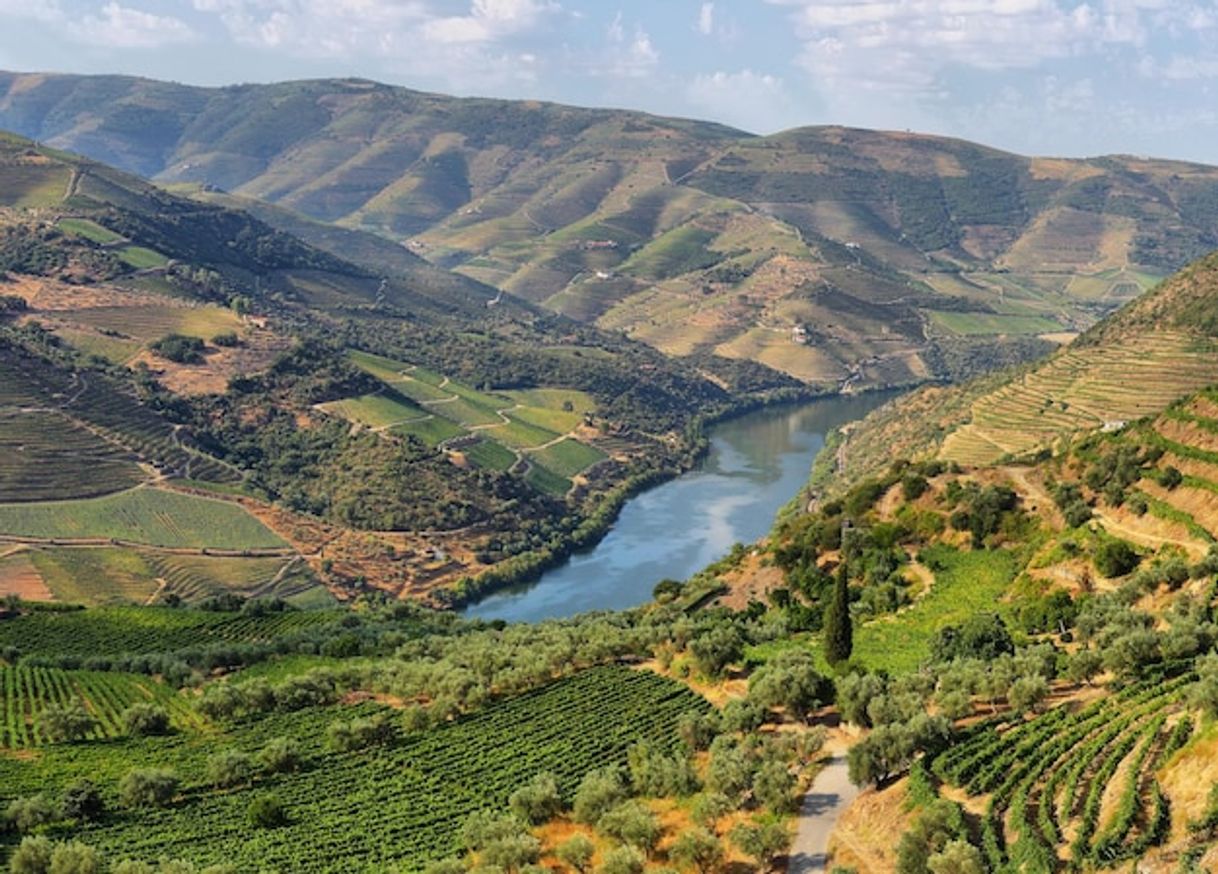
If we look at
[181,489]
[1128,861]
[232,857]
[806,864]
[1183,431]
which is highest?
[1183,431]

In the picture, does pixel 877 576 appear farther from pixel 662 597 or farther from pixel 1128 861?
pixel 1128 861

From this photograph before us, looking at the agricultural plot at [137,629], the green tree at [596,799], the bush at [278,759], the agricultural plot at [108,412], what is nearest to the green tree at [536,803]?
the green tree at [596,799]

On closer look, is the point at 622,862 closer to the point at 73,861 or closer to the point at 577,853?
the point at 577,853

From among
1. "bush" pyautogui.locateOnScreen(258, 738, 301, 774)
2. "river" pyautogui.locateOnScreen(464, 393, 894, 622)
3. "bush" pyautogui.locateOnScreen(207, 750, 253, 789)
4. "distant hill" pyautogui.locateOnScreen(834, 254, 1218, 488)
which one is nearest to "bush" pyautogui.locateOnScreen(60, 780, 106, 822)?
"bush" pyautogui.locateOnScreen(207, 750, 253, 789)

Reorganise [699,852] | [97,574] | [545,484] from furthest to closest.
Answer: [545,484], [97,574], [699,852]

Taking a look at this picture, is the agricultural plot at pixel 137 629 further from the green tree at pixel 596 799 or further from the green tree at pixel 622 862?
the green tree at pixel 622 862

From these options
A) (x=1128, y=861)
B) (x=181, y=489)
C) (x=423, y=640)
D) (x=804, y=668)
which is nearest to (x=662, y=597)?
(x=423, y=640)

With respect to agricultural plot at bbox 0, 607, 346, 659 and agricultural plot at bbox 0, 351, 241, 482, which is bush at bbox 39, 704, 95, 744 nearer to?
agricultural plot at bbox 0, 607, 346, 659

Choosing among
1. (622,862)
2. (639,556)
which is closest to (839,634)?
(622,862)
